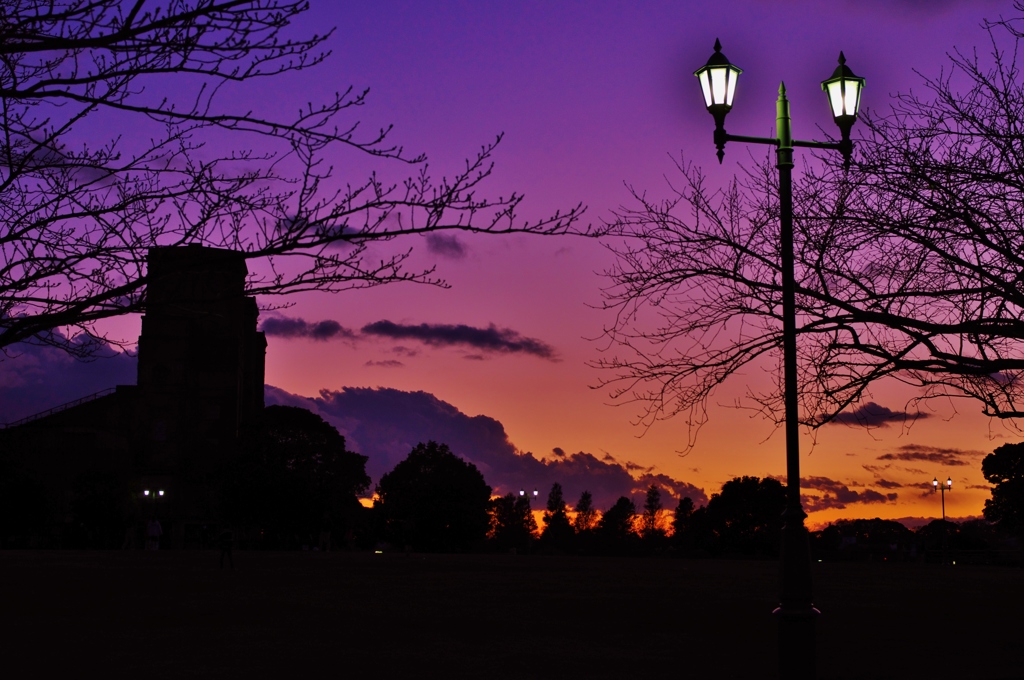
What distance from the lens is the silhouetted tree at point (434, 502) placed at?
97188mm

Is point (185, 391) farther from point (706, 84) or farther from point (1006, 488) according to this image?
point (706, 84)

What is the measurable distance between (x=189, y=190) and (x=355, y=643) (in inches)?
249

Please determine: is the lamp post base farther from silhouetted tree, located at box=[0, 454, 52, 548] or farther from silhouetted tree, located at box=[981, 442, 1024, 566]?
silhouetted tree, located at box=[981, 442, 1024, 566]

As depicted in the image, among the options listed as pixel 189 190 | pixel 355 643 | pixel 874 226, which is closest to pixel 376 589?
pixel 355 643

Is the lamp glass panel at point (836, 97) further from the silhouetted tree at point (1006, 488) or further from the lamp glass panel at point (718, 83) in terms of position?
the silhouetted tree at point (1006, 488)

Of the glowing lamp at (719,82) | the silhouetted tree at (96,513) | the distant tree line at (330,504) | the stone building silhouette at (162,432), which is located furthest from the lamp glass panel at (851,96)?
the silhouetted tree at (96,513)

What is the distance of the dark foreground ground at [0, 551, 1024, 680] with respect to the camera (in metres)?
10.6

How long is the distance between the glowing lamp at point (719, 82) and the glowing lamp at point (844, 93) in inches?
53.6

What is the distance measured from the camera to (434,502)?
320 ft

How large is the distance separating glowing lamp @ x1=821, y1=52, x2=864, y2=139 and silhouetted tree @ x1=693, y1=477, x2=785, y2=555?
10134 cm

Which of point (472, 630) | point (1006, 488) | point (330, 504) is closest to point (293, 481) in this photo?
point (330, 504)

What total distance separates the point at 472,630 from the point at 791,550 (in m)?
5.65

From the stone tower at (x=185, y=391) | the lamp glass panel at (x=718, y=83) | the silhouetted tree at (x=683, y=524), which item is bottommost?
the silhouetted tree at (x=683, y=524)

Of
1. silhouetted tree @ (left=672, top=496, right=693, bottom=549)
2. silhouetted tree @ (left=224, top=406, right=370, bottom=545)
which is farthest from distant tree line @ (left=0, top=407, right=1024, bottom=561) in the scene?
silhouetted tree @ (left=672, top=496, right=693, bottom=549)
